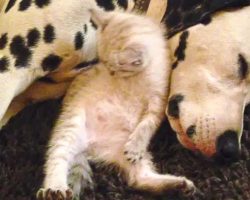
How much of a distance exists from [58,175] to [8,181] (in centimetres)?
15

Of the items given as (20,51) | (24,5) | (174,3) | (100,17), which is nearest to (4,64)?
(20,51)

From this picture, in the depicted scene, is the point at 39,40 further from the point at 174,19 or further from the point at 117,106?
the point at 174,19

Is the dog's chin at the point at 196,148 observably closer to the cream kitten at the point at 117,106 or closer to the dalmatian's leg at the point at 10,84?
the cream kitten at the point at 117,106

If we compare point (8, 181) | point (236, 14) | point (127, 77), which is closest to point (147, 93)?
point (127, 77)

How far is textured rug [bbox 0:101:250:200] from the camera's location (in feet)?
5.07

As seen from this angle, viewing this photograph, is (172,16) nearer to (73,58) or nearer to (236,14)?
(236,14)

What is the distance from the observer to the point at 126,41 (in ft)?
5.67

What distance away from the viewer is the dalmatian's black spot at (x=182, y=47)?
1.72 m

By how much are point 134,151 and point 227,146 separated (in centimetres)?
22

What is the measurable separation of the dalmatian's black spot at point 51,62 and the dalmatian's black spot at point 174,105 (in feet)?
1.04

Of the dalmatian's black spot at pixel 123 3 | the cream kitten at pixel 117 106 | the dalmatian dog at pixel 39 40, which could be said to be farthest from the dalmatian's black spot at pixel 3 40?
the dalmatian's black spot at pixel 123 3

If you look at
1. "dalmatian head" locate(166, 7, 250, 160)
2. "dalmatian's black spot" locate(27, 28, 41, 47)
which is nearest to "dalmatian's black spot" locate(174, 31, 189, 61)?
"dalmatian head" locate(166, 7, 250, 160)

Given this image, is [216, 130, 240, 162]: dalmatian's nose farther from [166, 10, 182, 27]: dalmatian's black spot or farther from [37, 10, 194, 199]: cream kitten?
[166, 10, 182, 27]: dalmatian's black spot

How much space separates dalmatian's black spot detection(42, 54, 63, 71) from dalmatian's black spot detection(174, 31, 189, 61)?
1.00 ft
